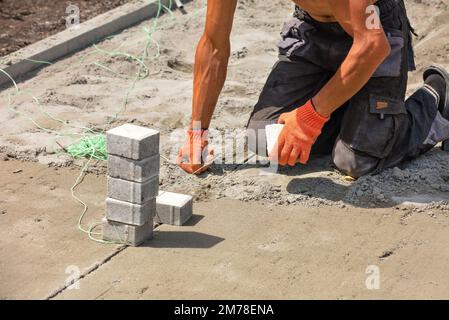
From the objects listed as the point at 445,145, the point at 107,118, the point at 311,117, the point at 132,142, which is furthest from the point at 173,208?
the point at 445,145

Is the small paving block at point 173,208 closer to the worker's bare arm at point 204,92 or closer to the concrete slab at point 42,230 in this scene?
the concrete slab at point 42,230

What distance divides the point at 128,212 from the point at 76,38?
288 cm

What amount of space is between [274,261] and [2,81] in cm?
282

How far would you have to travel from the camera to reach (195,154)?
453 cm

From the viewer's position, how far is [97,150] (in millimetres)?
4715

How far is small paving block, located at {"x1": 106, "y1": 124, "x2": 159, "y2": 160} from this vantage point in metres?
3.55

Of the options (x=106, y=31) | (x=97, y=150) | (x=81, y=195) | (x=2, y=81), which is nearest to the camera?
(x=81, y=195)

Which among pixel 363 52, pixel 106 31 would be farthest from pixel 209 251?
pixel 106 31

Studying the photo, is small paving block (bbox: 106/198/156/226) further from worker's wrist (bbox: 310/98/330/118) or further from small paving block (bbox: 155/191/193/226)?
worker's wrist (bbox: 310/98/330/118)

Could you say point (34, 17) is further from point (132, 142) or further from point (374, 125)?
point (132, 142)

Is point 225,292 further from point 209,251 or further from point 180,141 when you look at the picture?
point 180,141

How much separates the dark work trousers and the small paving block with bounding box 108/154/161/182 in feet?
3.87

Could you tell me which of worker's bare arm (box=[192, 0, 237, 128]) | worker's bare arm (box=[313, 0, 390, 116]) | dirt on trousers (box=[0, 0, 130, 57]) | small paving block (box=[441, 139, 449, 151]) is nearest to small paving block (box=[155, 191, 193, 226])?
worker's bare arm (box=[192, 0, 237, 128])
